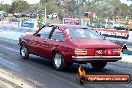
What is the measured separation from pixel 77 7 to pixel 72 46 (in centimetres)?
5836

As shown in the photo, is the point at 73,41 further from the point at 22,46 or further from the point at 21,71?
the point at 22,46

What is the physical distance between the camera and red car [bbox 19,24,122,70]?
1094 cm

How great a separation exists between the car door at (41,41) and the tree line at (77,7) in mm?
44820

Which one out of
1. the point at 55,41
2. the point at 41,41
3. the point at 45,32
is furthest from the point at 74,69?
the point at 45,32

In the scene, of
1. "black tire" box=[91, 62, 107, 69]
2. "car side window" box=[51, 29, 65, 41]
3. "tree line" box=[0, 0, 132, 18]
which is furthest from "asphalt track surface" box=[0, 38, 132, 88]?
"tree line" box=[0, 0, 132, 18]

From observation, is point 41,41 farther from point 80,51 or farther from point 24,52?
point 80,51

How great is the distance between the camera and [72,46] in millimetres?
11047

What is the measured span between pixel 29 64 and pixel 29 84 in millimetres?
3882

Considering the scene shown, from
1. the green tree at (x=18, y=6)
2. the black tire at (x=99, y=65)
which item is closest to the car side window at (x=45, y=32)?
the black tire at (x=99, y=65)

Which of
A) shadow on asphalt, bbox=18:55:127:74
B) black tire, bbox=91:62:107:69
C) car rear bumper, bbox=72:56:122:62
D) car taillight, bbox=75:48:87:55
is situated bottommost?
shadow on asphalt, bbox=18:55:127:74

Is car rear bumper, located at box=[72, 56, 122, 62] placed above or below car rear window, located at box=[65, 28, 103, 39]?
below

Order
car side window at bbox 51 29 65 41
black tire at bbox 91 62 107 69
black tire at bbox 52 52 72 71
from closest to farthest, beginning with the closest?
black tire at bbox 52 52 72 71 < car side window at bbox 51 29 65 41 < black tire at bbox 91 62 107 69

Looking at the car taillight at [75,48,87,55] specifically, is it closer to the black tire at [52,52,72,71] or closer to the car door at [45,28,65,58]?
the black tire at [52,52,72,71]

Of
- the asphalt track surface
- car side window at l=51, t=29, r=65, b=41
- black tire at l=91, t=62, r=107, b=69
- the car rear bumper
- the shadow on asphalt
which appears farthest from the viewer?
black tire at l=91, t=62, r=107, b=69
